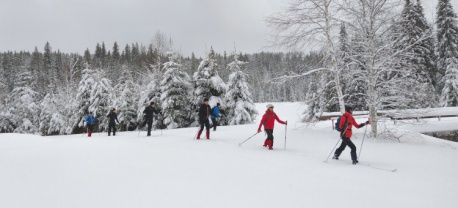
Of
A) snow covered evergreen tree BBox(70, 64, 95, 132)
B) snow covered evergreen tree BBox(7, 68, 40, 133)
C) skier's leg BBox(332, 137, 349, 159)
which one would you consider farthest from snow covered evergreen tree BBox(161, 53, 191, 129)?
snow covered evergreen tree BBox(7, 68, 40, 133)

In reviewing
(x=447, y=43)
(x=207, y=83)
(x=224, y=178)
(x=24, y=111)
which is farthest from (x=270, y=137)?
(x=24, y=111)

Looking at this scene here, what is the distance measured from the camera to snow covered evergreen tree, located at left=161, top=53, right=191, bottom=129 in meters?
24.0

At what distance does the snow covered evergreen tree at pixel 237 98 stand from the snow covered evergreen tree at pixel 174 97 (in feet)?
11.6

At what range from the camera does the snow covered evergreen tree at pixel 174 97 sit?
24047mm

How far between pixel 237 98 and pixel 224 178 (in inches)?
745

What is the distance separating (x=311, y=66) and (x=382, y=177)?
8972 mm

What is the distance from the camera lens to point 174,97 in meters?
24.0

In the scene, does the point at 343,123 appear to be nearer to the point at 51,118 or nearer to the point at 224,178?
the point at 224,178

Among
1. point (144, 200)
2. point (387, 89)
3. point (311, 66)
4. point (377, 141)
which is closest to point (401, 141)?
point (377, 141)

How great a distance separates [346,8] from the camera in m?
12.6

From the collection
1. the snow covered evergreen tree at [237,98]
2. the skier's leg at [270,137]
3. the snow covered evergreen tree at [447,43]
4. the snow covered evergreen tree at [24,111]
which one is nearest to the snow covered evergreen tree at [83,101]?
the snow covered evergreen tree at [24,111]

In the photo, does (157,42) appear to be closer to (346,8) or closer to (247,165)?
(346,8)

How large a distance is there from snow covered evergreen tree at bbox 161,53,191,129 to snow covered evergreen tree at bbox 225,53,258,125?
3526 millimetres

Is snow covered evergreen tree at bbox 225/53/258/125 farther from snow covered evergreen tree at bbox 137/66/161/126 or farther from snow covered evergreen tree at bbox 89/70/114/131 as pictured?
snow covered evergreen tree at bbox 89/70/114/131
